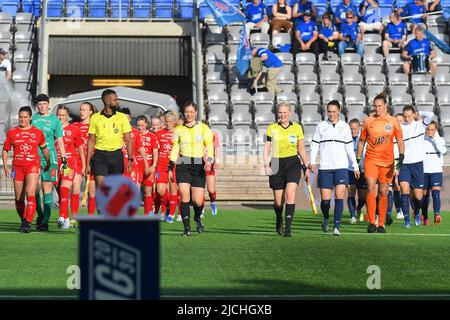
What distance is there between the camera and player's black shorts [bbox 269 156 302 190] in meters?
16.5

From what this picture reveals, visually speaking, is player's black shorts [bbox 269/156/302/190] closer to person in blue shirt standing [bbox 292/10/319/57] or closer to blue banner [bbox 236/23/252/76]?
blue banner [bbox 236/23/252/76]

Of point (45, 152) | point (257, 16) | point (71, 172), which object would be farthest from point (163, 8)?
point (45, 152)

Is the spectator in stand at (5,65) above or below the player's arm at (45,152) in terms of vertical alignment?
above

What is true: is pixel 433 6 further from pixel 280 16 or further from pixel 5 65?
pixel 5 65

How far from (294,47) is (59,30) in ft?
23.6

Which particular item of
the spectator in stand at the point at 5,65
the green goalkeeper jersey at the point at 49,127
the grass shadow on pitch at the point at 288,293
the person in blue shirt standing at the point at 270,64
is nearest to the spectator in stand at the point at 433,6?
the person in blue shirt standing at the point at 270,64

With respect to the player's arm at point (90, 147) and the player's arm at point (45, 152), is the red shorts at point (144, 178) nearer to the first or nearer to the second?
the player's arm at point (45, 152)

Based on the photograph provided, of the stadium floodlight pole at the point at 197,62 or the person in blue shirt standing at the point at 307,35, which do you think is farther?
the person in blue shirt standing at the point at 307,35

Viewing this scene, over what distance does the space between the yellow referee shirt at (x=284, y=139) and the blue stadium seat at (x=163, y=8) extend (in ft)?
58.2

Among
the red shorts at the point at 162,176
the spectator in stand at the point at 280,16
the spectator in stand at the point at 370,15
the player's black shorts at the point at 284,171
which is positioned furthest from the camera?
the spectator in stand at the point at 370,15

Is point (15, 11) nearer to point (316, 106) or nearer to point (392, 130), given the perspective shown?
point (316, 106)

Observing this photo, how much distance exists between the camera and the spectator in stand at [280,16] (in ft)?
113

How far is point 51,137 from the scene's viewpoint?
683 inches

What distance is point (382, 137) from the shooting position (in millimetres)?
17578
